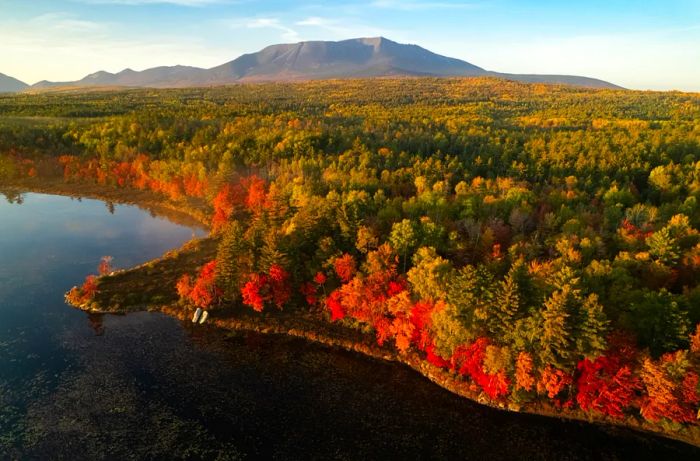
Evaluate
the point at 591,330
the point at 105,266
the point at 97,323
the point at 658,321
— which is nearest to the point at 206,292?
the point at 97,323

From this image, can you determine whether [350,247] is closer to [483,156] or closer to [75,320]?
[75,320]

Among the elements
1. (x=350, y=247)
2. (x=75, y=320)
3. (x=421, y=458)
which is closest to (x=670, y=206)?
(x=350, y=247)

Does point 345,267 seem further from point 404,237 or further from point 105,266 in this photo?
point 105,266

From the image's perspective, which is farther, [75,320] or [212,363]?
[75,320]

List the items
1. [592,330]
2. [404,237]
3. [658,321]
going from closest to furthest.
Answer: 1. [592,330]
2. [658,321]
3. [404,237]

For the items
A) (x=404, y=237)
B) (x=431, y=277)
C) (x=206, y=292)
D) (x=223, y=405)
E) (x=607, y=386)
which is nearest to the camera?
(x=607, y=386)

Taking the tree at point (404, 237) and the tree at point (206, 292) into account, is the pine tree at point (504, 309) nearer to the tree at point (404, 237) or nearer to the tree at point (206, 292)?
the tree at point (404, 237)

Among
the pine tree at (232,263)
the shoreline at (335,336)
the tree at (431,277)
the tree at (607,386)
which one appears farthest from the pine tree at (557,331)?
the pine tree at (232,263)
